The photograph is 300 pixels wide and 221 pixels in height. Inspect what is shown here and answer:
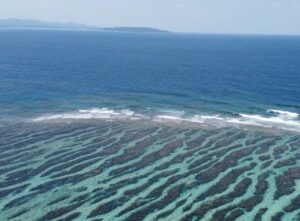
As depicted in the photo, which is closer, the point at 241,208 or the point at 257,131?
the point at 241,208

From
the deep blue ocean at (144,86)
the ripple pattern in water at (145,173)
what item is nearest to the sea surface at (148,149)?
the ripple pattern in water at (145,173)

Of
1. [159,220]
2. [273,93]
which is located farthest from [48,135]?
[273,93]

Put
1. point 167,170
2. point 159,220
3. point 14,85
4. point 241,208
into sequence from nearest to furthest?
point 159,220 < point 241,208 < point 167,170 < point 14,85

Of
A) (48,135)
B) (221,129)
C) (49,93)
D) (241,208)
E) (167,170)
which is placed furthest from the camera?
(49,93)

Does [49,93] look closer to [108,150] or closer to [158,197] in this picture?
[108,150]

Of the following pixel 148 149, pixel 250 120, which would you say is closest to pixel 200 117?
pixel 250 120

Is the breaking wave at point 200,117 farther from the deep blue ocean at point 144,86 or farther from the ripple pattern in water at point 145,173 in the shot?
the ripple pattern in water at point 145,173
